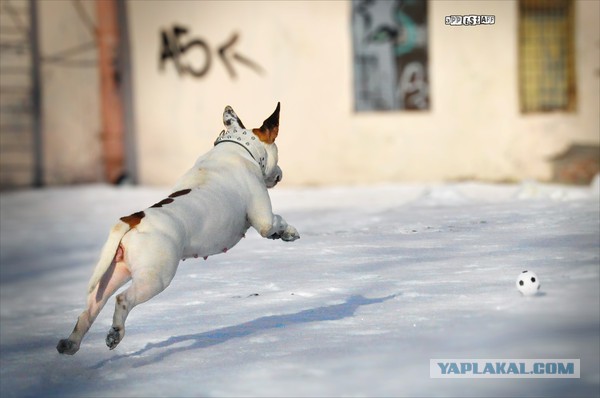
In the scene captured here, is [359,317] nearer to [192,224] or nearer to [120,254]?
[192,224]

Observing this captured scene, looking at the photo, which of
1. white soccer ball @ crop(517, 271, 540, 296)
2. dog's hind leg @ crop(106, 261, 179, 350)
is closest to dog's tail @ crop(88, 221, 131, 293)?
dog's hind leg @ crop(106, 261, 179, 350)

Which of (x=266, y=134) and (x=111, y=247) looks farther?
(x=266, y=134)

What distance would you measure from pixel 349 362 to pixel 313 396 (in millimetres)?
413

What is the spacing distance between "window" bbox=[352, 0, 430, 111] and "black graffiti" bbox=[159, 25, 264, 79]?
142 centimetres

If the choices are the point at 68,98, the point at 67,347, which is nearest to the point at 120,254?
the point at 67,347

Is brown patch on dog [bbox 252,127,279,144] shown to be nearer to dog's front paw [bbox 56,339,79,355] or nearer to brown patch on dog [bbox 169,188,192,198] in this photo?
brown patch on dog [bbox 169,188,192,198]

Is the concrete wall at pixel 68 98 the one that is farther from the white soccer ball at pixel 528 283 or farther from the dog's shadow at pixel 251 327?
the white soccer ball at pixel 528 283

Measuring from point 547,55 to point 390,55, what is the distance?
69.2 inches

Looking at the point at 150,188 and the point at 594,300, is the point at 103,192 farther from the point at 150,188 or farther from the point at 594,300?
the point at 594,300

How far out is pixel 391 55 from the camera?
13359mm

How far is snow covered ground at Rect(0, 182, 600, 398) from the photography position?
4.52 metres

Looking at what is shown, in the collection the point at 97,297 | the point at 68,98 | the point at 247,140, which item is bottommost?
the point at 97,297

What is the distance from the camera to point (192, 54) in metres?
14.2

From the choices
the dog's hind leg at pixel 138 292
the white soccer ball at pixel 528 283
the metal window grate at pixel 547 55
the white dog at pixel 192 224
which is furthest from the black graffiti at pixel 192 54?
the dog's hind leg at pixel 138 292
